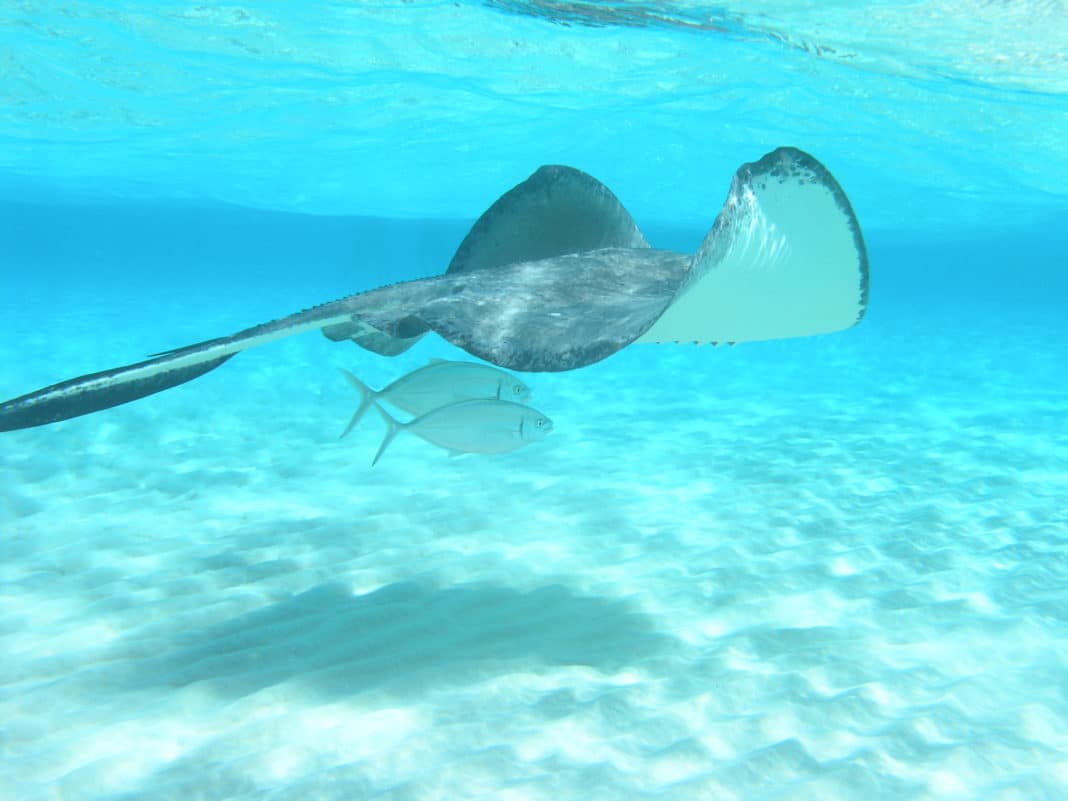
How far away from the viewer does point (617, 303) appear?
3.89 metres

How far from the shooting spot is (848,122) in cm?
1955

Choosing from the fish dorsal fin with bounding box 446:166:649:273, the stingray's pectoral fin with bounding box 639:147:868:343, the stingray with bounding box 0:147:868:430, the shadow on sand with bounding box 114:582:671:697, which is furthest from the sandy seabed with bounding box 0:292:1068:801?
the fish dorsal fin with bounding box 446:166:649:273

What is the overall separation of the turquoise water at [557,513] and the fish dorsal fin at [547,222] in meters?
2.45

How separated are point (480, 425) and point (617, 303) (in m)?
1.50

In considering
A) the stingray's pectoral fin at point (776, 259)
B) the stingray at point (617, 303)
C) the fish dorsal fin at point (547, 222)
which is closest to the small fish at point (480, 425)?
the stingray at point (617, 303)

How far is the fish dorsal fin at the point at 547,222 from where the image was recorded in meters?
6.25

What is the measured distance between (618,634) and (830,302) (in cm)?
239

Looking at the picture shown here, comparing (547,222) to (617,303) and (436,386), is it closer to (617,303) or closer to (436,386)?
(436,386)

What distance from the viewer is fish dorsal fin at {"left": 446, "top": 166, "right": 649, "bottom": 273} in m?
6.25

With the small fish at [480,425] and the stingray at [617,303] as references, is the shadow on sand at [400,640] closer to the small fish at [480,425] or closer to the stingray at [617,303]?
the small fish at [480,425]

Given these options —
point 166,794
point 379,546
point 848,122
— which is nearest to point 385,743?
point 166,794

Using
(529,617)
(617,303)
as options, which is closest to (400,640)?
(529,617)

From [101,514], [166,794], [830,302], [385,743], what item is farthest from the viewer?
[101,514]

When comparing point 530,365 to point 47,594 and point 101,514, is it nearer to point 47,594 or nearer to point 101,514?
point 47,594
